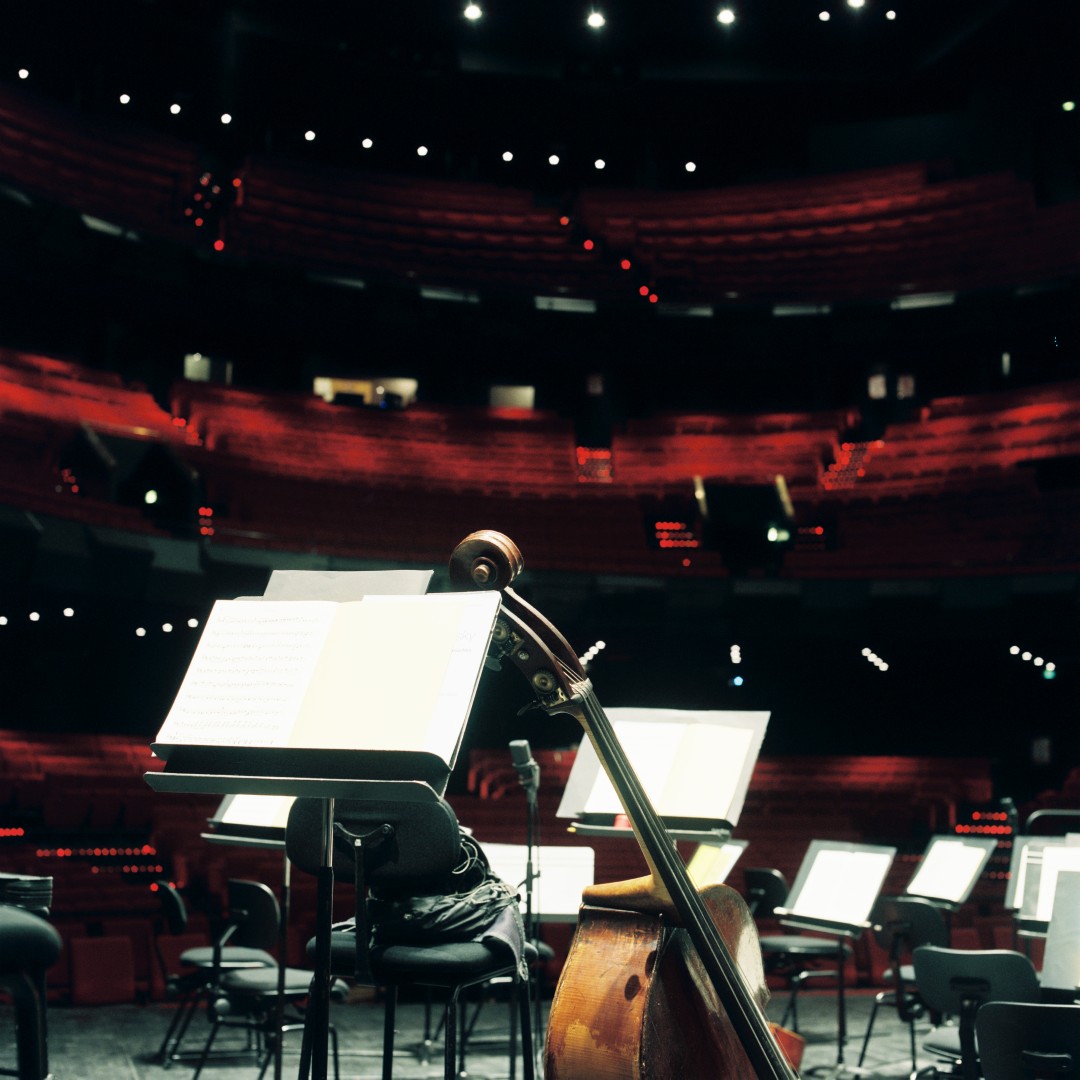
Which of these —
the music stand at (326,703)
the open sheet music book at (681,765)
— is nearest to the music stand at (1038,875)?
the open sheet music book at (681,765)

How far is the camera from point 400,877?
2.39 meters

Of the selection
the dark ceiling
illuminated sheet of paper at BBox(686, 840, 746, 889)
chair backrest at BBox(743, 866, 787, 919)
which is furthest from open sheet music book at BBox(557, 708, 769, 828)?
the dark ceiling

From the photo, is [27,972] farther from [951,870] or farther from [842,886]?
[951,870]

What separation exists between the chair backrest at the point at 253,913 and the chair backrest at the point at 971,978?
234 cm

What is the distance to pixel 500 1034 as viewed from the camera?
18.6 feet

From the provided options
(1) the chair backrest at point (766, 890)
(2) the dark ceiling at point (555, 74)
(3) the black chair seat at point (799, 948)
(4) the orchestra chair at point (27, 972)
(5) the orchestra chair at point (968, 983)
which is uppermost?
(2) the dark ceiling at point (555, 74)

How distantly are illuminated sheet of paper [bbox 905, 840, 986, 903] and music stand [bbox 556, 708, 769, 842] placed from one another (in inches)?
91.7

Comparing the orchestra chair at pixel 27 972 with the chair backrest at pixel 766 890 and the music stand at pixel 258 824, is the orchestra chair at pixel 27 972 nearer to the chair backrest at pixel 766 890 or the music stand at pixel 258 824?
the music stand at pixel 258 824

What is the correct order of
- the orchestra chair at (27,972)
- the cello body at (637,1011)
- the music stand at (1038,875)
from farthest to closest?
A: the music stand at (1038,875)
the cello body at (637,1011)
the orchestra chair at (27,972)

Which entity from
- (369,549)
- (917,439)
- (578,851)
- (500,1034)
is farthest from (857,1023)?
(917,439)

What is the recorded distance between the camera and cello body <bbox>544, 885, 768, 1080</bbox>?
1.97 m

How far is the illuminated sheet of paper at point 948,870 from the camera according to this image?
5.05 meters

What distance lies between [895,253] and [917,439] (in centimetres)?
199

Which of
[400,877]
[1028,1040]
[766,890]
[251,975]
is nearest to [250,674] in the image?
[400,877]
